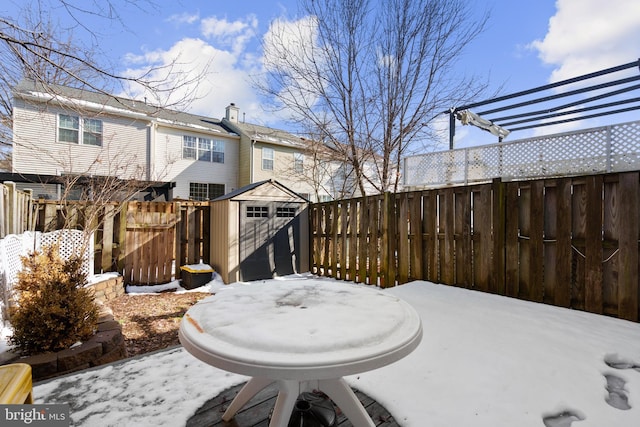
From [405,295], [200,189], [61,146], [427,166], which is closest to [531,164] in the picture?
[427,166]

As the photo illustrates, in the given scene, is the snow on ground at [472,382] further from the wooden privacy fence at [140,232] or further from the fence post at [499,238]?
the wooden privacy fence at [140,232]

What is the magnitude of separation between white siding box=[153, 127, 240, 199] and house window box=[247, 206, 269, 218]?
622 centimetres

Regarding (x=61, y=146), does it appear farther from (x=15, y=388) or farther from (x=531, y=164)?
(x=531, y=164)

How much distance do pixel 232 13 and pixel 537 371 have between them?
7101 millimetres

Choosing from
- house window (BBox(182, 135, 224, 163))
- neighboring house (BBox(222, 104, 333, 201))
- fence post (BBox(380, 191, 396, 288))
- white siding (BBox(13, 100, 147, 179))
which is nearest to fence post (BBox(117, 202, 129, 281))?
white siding (BBox(13, 100, 147, 179))

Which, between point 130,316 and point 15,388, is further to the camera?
point 130,316

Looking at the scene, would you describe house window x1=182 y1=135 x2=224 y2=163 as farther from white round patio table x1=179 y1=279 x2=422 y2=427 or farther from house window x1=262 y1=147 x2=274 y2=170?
white round patio table x1=179 y1=279 x2=422 y2=427

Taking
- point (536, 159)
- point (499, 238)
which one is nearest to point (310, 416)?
point (499, 238)

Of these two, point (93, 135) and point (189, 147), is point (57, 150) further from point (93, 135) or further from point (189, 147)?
point (189, 147)

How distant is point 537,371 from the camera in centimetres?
194

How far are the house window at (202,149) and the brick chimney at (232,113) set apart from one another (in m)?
1.95

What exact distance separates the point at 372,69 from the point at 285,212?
13.7 feet

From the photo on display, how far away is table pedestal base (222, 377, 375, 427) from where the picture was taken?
1.19 m

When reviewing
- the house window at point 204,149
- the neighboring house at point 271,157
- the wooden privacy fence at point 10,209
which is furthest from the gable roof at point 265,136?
the wooden privacy fence at point 10,209
